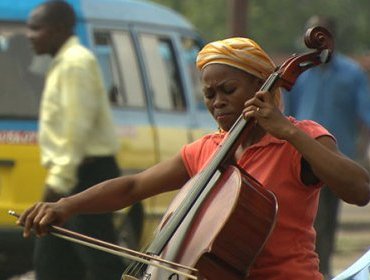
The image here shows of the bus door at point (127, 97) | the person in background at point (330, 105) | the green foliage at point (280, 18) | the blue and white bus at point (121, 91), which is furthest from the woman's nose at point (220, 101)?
the green foliage at point (280, 18)

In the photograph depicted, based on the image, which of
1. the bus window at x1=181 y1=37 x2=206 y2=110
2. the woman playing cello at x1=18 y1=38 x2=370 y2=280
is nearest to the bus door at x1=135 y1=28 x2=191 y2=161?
the bus window at x1=181 y1=37 x2=206 y2=110

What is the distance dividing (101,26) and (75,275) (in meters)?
2.15

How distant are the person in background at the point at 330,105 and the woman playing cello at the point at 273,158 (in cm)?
533

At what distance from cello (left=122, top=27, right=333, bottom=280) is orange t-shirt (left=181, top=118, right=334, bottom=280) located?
0.10 m

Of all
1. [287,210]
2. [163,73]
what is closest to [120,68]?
[163,73]

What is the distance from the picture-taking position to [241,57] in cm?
418

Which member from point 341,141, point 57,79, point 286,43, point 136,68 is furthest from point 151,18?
point 286,43

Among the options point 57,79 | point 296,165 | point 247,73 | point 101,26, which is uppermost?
point 101,26

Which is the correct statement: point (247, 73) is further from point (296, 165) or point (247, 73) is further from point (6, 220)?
point (6, 220)

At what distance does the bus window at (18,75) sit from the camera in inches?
335

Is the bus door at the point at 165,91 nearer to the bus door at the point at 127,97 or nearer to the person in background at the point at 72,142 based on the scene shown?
the bus door at the point at 127,97

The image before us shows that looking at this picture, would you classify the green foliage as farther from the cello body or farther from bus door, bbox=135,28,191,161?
the cello body

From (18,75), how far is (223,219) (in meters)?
4.87

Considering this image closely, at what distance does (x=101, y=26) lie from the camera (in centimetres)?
896
